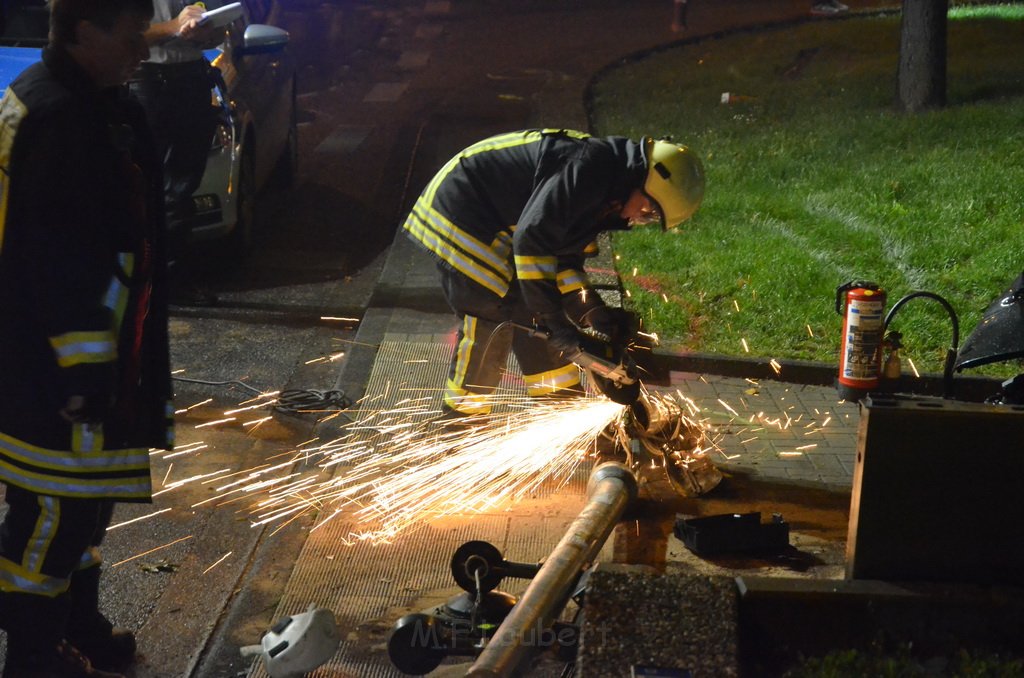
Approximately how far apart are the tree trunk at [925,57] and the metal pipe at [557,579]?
23.1 feet

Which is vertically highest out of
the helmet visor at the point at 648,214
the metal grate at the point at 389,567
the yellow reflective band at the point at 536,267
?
the helmet visor at the point at 648,214

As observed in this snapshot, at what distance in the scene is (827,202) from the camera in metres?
8.30

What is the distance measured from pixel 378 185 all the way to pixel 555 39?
735 centimetres

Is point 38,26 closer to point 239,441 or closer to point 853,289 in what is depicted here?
point 239,441

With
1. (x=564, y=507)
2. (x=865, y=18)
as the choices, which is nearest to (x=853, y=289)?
(x=564, y=507)

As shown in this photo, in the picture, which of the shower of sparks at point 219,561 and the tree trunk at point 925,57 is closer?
the shower of sparks at point 219,561

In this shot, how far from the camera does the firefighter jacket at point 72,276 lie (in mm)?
3004

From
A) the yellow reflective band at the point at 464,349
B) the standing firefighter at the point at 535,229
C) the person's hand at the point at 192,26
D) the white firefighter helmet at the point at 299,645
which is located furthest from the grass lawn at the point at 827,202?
the white firefighter helmet at the point at 299,645

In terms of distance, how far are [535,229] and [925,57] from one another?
22.3 ft

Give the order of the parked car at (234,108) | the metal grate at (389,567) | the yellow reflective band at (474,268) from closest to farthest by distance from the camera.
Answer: the metal grate at (389,567)
the yellow reflective band at (474,268)
the parked car at (234,108)

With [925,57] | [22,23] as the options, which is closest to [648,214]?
[22,23]

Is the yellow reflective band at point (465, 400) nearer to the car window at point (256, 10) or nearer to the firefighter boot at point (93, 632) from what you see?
the firefighter boot at point (93, 632)

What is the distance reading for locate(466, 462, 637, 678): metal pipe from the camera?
300cm

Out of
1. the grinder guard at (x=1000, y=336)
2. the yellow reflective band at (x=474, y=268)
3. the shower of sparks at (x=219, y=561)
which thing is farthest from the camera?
the yellow reflective band at (x=474, y=268)
